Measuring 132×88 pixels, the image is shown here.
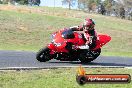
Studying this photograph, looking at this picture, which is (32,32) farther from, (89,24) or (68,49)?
(89,24)

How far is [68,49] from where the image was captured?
1467 centimetres

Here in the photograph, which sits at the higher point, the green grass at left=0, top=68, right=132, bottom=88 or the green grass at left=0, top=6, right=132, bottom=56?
the green grass at left=0, top=68, right=132, bottom=88

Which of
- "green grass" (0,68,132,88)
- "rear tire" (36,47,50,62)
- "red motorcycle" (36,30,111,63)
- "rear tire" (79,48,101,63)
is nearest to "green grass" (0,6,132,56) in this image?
"rear tire" (79,48,101,63)

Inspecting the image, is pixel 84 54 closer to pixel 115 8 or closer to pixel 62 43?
pixel 62 43

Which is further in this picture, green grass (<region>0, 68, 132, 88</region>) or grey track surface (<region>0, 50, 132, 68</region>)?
grey track surface (<region>0, 50, 132, 68</region>)

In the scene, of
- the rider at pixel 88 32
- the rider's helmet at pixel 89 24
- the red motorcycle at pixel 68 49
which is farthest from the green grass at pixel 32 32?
the rider's helmet at pixel 89 24

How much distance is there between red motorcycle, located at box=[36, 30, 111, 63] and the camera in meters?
14.4

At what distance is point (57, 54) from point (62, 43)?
44 cm

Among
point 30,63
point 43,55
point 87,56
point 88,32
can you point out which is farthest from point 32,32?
point 30,63

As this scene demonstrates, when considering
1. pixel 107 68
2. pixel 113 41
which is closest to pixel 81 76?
pixel 107 68

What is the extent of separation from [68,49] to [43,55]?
991 mm

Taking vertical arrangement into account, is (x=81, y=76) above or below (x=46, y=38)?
above

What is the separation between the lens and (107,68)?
12898 mm

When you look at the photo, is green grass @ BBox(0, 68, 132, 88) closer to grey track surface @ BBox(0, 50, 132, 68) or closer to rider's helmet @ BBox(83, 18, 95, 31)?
grey track surface @ BBox(0, 50, 132, 68)
